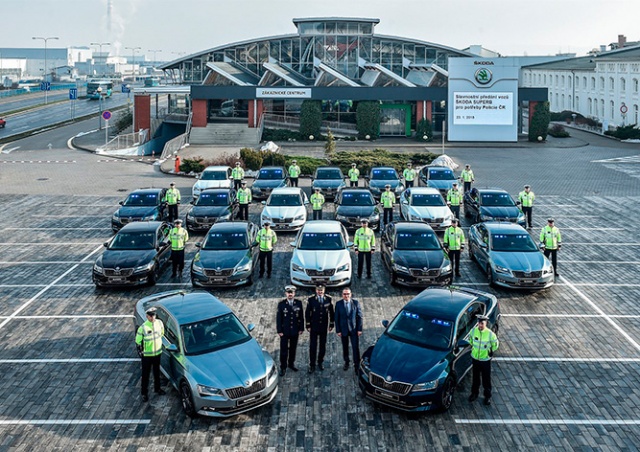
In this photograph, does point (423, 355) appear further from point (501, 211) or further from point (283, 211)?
point (501, 211)

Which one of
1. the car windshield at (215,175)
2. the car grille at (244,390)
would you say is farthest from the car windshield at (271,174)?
the car grille at (244,390)

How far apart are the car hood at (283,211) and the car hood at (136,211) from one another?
Result: 12.5 feet

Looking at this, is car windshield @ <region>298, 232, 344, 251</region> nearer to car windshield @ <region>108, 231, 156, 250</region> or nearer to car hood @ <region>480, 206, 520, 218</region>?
car windshield @ <region>108, 231, 156, 250</region>

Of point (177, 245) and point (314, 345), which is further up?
point (177, 245)

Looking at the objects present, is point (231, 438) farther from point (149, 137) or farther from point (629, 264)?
point (149, 137)

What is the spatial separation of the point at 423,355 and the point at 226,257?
770 cm

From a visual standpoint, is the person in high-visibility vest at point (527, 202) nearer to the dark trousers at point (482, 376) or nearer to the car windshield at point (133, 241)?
the car windshield at point (133, 241)

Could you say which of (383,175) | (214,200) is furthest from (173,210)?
(383,175)

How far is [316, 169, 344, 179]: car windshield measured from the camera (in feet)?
98.1

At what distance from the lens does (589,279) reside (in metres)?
18.7

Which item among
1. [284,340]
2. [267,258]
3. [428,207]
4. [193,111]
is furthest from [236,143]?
[284,340]

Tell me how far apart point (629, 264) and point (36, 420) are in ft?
53.1

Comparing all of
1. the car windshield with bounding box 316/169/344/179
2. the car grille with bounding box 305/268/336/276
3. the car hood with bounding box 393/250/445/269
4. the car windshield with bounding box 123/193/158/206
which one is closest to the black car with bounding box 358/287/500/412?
the car hood with bounding box 393/250/445/269

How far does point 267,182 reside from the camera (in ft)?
96.9
